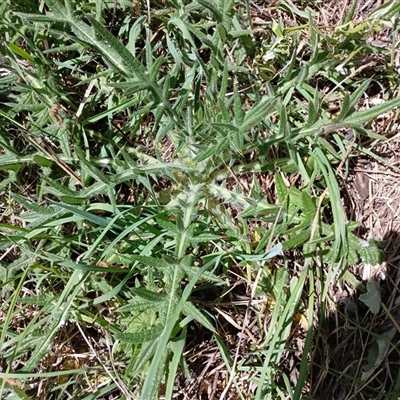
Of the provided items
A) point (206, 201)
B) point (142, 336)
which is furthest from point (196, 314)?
point (206, 201)

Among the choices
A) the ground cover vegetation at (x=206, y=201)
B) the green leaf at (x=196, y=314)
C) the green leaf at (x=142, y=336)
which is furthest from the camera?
the ground cover vegetation at (x=206, y=201)

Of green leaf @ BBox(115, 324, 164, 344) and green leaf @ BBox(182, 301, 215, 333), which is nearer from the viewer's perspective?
green leaf @ BBox(115, 324, 164, 344)

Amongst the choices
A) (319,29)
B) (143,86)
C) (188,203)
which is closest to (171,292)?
(188,203)

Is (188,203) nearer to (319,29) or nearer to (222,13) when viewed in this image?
(222,13)

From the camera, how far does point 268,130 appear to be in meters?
2.10

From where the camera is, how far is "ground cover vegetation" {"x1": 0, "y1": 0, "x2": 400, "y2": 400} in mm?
1899

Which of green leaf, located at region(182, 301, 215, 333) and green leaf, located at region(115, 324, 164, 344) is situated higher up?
green leaf, located at region(115, 324, 164, 344)

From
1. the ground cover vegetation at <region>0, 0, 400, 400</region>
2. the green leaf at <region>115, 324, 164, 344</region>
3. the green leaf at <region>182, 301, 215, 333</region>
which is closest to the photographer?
the green leaf at <region>115, 324, 164, 344</region>

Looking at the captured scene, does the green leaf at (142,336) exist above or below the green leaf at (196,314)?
above

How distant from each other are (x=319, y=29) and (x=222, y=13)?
453mm

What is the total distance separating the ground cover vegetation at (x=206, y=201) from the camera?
190 cm

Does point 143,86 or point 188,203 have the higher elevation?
point 143,86

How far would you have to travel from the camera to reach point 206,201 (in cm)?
201

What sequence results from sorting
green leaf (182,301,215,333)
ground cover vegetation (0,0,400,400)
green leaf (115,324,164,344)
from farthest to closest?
1. ground cover vegetation (0,0,400,400)
2. green leaf (182,301,215,333)
3. green leaf (115,324,164,344)
